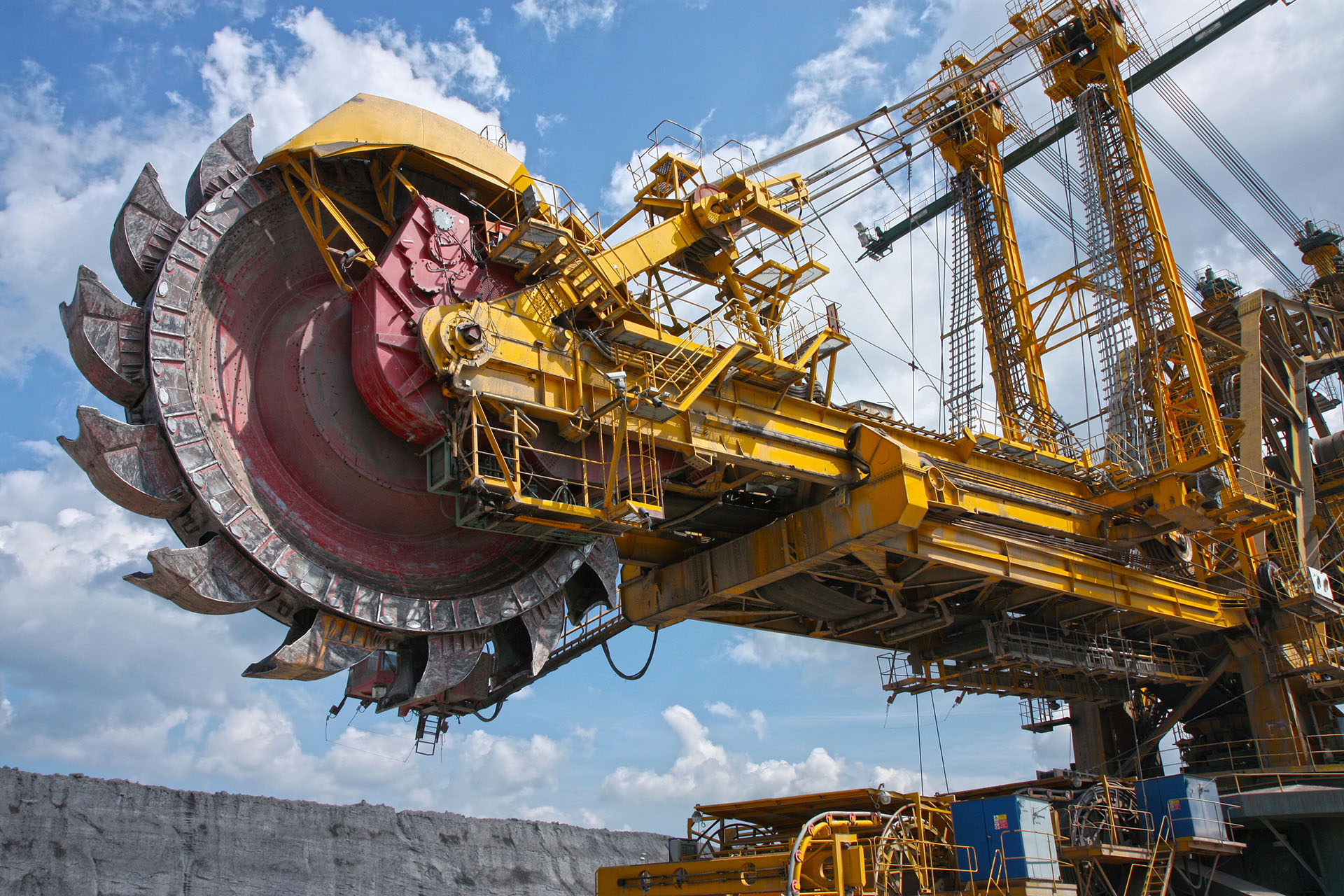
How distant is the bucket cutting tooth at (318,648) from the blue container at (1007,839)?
890 cm

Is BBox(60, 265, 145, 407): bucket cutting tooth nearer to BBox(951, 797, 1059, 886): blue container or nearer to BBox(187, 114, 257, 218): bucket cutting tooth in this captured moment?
BBox(187, 114, 257, 218): bucket cutting tooth

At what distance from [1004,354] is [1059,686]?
25.1 ft

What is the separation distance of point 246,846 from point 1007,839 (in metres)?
12.3

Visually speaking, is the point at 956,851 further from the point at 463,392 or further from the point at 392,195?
the point at 392,195

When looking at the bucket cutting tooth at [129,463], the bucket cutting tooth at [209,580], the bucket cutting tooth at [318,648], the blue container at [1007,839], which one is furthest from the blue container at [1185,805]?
the bucket cutting tooth at [129,463]

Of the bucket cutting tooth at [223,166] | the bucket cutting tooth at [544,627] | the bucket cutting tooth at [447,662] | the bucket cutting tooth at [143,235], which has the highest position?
the bucket cutting tooth at [223,166]

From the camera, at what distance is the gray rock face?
50.5ft

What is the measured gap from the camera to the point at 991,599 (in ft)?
66.2

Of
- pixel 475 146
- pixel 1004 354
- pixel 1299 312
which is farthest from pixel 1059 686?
pixel 475 146

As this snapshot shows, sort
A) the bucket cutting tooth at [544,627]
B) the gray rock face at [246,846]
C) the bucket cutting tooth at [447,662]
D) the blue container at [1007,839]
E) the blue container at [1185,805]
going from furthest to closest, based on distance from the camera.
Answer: the blue container at [1185,805], the gray rock face at [246,846], the blue container at [1007,839], the bucket cutting tooth at [544,627], the bucket cutting tooth at [447,662]

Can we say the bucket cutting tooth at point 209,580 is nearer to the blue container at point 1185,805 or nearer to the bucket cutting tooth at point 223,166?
the bucket cutting tooth at point 223,166

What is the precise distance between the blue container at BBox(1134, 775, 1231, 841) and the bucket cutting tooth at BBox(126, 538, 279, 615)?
1441 cm

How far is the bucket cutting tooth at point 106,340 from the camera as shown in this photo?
39.7 feet

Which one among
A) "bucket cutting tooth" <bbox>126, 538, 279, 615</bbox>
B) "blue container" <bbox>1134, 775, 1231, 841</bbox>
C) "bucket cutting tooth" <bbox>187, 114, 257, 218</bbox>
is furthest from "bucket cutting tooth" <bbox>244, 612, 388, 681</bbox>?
"blue container" <bbox>1134, 775, 1231, 841</bbox>
